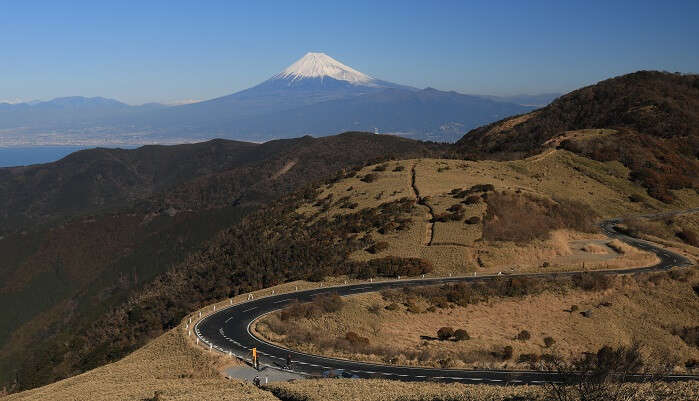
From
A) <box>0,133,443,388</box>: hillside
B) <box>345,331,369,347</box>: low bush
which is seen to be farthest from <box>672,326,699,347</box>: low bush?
<box>0,133,443,388</box>: hillside

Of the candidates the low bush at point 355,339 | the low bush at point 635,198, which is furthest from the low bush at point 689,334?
the low bush at point 635,198

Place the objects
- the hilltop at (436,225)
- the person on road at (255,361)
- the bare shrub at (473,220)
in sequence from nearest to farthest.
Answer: the person on road at (255,361) → the hilltop at (436,225) → the bare shrub at (473,220)

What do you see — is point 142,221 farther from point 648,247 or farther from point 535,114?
point 648,247

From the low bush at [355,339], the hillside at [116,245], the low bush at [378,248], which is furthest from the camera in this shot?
the hillside at [116,245]

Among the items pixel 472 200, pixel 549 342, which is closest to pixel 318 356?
pixel 549 342

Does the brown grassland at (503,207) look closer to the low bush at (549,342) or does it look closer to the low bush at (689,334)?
the low bush at (689,334)

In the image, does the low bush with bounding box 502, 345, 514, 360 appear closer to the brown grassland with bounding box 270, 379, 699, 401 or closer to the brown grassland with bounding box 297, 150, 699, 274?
the brown grassland with bounding box 270, 379, 699, 401

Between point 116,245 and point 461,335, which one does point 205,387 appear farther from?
point 116,245

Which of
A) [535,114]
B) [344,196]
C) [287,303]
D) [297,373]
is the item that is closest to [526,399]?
[297,373]
